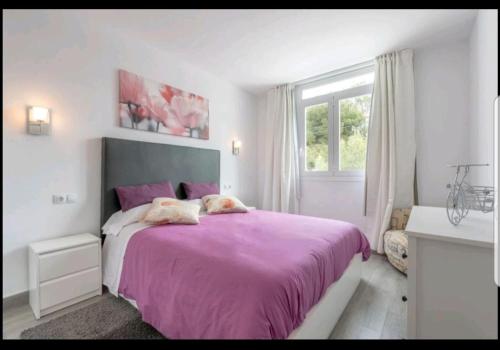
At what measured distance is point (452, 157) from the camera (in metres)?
2.68

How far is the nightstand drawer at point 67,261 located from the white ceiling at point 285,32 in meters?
2.28

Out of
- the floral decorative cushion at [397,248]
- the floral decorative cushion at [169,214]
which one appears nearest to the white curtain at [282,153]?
the floral decorative cushion at [397,248]

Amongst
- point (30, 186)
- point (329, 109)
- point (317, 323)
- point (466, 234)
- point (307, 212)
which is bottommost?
point (317, 323)

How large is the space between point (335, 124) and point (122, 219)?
3.25 meters

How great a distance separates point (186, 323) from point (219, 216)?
141 cm

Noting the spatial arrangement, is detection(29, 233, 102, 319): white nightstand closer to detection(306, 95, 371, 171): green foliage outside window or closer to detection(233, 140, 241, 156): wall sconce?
detection(233, 140, 241, 156): wall sconce

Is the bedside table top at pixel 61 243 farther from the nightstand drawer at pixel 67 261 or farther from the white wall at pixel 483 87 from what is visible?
the white wall at pixel 483 87

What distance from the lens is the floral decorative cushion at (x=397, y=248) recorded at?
2.37m

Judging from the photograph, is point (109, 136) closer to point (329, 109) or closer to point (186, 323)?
point (186, 323)

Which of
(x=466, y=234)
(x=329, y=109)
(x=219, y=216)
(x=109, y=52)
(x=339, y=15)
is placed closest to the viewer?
(x=466, y=234)

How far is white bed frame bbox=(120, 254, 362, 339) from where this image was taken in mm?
1279

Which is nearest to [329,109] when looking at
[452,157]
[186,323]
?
[452,157]

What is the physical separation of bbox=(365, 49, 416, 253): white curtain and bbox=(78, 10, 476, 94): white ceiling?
26cm

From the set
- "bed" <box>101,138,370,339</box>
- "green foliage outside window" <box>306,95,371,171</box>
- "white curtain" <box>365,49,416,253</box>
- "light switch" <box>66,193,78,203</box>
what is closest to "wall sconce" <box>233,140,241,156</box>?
"green foliage outside window" <box>306,95,371,171</box>
